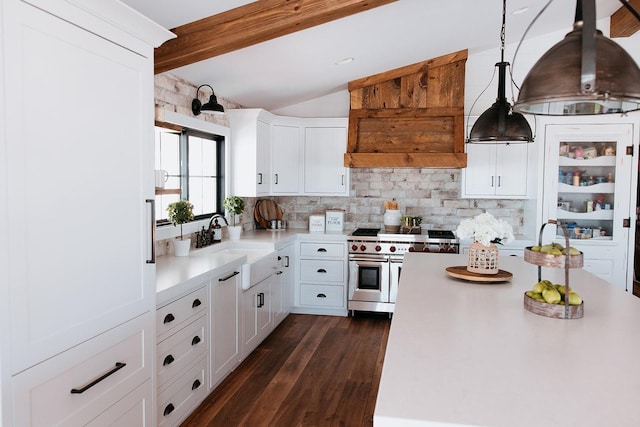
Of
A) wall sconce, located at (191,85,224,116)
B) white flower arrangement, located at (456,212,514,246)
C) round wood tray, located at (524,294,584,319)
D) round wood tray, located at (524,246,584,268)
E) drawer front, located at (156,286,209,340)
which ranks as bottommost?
drawer front, located at (156,286,209,340)

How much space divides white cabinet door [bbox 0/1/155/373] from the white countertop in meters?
0.40

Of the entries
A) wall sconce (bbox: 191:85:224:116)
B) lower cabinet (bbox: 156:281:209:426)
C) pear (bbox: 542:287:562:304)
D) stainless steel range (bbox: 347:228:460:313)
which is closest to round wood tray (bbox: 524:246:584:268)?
pear (bbox: 542:287:562:304)

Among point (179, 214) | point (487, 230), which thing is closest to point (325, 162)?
point (179, 214)

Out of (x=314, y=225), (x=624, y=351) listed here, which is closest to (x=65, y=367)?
(x=624, y=351)

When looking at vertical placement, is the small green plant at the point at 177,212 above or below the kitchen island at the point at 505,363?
above

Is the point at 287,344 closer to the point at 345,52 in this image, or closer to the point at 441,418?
the point at 345,52

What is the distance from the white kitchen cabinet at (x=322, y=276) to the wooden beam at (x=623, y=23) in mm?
A: 3521

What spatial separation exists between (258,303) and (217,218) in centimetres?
103

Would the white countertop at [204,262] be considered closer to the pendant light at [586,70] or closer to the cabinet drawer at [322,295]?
the cabinet drawer at [322,295]

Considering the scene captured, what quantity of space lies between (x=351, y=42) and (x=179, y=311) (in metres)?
2.53

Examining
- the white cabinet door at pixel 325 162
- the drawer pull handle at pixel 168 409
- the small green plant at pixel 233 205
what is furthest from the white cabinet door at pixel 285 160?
the drawer pull handle at pixel 168 409

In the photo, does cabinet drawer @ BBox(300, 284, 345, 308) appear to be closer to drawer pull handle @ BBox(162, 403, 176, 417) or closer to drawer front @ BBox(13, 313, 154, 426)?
drawer pull handle @ BBox(162, 403, 176, 417)

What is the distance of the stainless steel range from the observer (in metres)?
5.39

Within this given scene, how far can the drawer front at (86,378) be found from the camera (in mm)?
1771
